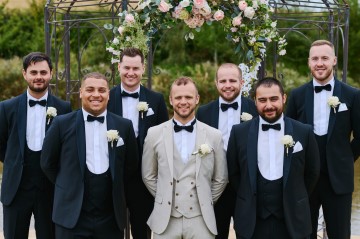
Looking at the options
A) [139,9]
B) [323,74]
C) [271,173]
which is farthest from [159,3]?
[271,173]

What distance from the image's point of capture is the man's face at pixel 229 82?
591cm

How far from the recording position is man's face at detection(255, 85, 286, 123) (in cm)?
517

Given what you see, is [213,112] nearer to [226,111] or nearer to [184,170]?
[226,111]

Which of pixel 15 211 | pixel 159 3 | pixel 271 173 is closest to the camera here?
pixel 271 173

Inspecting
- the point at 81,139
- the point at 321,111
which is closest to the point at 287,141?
the point at 321,111

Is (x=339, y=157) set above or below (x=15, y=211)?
above

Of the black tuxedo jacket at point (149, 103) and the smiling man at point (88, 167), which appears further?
the black tuxedo jacket at point (149, 103)

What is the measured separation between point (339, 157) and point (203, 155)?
1.36 meters

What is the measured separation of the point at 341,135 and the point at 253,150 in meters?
1.07

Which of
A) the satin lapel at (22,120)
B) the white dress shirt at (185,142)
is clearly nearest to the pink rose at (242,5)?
the white dress shirt at (185,142)

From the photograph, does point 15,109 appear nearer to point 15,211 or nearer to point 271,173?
point 15,211

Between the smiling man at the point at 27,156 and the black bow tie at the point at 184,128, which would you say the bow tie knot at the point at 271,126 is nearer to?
the black bow tie at the point at 184,128

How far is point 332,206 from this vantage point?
5.94 m

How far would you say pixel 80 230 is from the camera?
523 cm
